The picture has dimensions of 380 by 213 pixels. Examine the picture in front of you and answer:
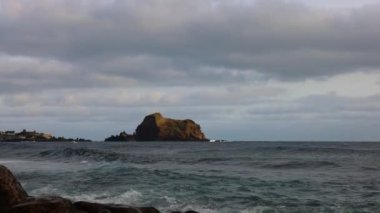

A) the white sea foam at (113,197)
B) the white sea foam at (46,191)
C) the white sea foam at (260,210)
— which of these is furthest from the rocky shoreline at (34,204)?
the white sea foam at (46,191)

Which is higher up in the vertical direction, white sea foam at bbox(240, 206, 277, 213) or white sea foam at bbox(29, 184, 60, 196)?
white sea foam at bbox(29, 184, 60, 196)

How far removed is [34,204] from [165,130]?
153720mm

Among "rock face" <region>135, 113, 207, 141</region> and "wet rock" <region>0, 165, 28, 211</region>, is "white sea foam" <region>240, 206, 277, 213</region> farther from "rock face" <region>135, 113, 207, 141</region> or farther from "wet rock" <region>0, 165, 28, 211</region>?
"rock face" <region>135, 113, 207, 141</region>

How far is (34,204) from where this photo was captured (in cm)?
1254

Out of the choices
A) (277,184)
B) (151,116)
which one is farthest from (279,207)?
(151,116)

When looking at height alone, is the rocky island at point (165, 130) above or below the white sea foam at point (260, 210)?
above

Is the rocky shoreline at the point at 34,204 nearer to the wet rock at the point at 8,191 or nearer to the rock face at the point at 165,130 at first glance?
the wet rock at the point at 8,191

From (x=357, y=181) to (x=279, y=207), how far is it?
33.2 feet

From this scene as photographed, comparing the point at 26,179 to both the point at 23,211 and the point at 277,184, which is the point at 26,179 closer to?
the point at 277,184

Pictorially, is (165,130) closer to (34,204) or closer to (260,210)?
(260,210)

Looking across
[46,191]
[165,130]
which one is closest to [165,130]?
[165,130]

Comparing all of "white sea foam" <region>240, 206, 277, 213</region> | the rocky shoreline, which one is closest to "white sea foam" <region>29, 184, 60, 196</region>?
"white sea foam" <region>240, 206, 277, 213</region>

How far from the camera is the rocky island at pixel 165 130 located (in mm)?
164250

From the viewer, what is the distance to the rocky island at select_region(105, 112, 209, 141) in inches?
6467
